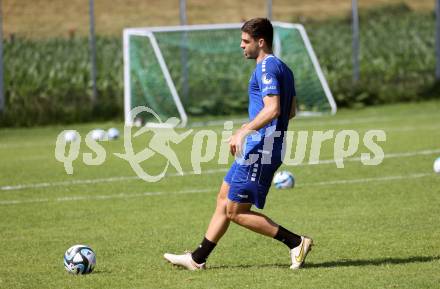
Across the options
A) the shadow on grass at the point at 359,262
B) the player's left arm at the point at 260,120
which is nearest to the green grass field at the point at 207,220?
the shadow on grass at the point at 359,262

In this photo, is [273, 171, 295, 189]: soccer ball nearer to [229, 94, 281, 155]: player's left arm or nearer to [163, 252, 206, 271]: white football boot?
[163, 252, 206, 271]: white football boot

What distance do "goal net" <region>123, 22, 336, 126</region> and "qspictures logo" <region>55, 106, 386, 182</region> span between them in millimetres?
1786

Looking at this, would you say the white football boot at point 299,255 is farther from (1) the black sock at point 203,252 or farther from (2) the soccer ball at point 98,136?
(2) the soccer ball at point 98,136

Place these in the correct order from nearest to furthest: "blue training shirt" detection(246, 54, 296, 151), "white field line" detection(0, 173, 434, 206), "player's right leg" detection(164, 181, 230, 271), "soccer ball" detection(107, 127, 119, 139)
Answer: "blue training shirt" detection(246, 54, 296, 151), "player's right leg" detection(164, 181, 230, 271), "white field line" detection(0, 173, 434, 206), "soccer ball" detection(107, 127, 119, 139)

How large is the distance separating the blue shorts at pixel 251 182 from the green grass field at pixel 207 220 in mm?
611

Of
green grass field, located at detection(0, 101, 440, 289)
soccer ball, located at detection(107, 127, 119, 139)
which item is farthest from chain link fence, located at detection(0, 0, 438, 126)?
green grass field, located at detection(0, 101, 440, 289)

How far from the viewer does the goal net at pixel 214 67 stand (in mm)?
23141

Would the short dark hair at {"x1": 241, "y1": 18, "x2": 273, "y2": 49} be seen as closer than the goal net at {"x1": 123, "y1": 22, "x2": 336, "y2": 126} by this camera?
Yes

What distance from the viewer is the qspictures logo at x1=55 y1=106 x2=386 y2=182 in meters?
15.9

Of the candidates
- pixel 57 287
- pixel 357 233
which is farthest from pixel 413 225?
pixel 57 287

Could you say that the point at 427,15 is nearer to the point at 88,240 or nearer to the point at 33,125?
the point at 33,125

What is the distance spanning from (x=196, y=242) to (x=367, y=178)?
469cm

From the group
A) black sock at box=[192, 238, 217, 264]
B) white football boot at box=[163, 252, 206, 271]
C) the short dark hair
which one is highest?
the short dark hair

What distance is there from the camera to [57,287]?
7879 mm
